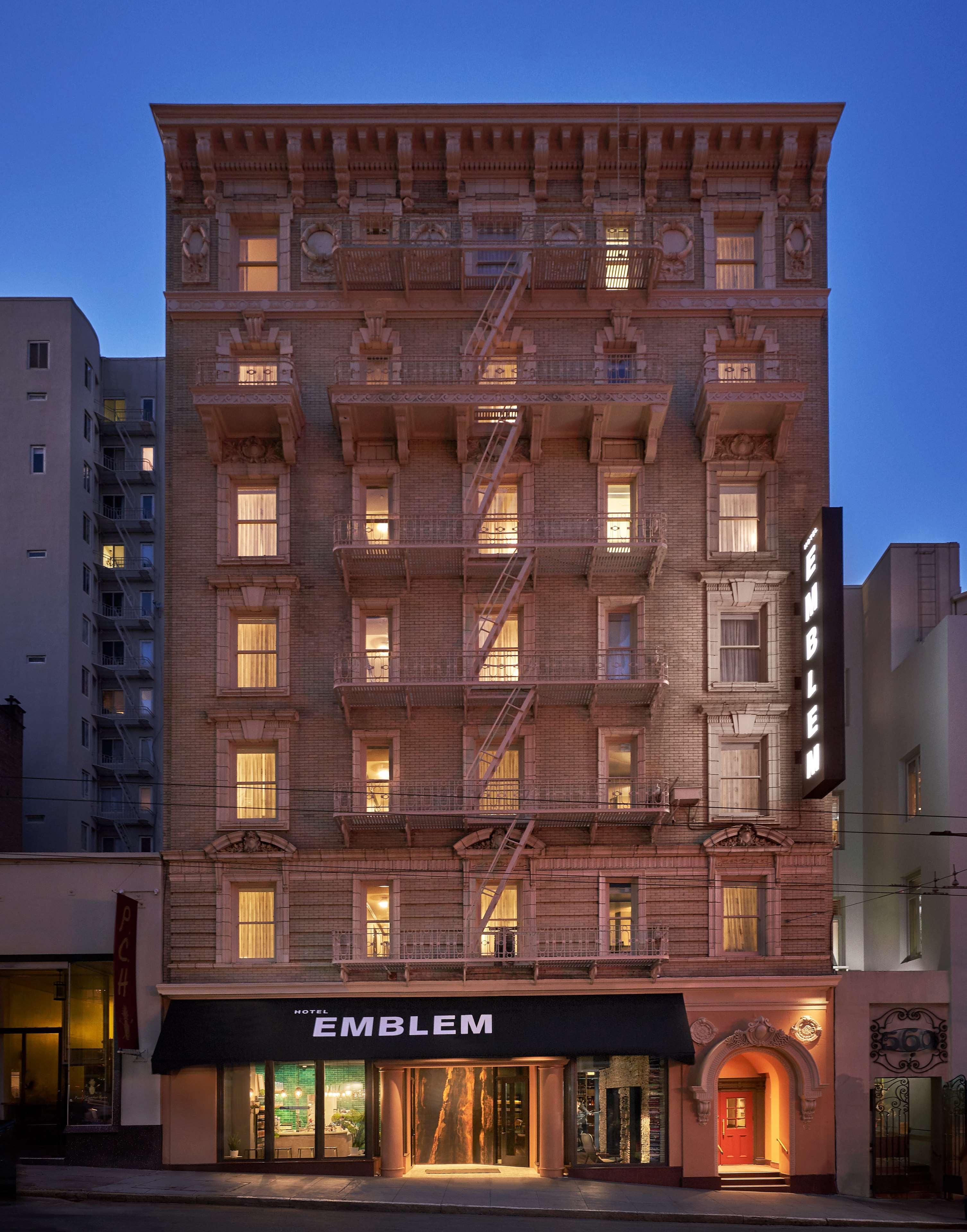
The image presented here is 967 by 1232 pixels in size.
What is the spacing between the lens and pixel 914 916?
94.0 feet

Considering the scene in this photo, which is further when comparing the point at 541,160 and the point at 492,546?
the point at 541,160

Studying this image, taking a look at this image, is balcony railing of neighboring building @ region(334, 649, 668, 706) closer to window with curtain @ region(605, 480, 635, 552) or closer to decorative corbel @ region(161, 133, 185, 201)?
window with curtain @ region(605, 480, 635, 552)

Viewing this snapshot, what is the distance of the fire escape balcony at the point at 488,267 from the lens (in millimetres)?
26844

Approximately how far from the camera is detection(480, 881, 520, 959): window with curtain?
26328 millimetres

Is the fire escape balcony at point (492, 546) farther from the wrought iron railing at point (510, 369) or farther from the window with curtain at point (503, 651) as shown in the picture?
the wrought iron railing at point (510, 369)

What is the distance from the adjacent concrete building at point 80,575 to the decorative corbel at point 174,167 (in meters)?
23.5

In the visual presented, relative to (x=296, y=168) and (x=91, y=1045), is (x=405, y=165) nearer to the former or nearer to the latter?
(x=296, y=168)

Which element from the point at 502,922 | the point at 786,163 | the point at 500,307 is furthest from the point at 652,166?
the point at 502,922

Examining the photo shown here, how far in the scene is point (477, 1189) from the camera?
23953mm

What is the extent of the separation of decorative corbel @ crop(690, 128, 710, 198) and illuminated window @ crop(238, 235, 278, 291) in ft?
33.1

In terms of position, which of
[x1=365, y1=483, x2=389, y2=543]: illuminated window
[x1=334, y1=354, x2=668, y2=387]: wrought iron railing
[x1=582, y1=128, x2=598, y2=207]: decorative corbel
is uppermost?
[x1=582, y1=128, x2=598, y2=207]: decorative corbel

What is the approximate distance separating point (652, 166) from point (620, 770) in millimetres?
14263

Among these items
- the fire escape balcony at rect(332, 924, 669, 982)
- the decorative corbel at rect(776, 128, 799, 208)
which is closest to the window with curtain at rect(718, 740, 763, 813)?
the fire escape balcony at rect(332, 924, 669, 982)

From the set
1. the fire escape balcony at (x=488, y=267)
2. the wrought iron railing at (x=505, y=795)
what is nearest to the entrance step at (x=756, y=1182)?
the wrought iron railing at (x=505, y=795)
